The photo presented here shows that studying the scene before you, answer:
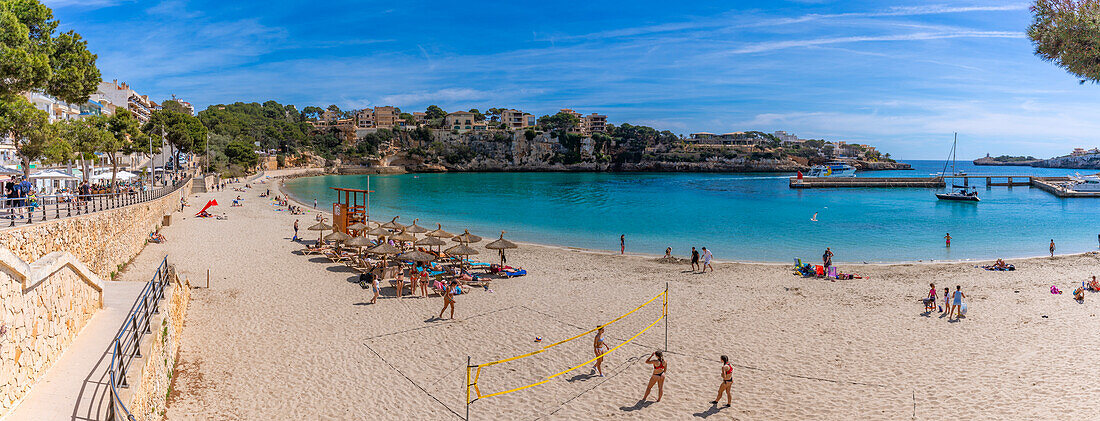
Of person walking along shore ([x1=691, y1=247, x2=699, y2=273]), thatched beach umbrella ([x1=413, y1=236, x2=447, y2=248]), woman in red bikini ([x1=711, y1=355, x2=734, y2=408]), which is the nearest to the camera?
woman in red bikini ([x1=711, y1=355, x2=734, y2=408])

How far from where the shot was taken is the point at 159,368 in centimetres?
812

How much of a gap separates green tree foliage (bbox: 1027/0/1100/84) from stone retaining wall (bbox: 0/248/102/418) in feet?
40.1

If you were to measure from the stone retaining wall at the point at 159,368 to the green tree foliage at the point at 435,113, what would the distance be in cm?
15262

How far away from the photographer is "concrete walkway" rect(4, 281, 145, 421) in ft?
18.4

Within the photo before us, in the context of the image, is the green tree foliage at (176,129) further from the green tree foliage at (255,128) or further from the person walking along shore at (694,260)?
the person walking along shore at (694,260)

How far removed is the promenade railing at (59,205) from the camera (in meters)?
10.9

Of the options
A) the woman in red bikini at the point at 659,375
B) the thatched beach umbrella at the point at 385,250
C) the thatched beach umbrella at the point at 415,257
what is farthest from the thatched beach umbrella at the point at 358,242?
the woman in red bikini at the point at 659,375

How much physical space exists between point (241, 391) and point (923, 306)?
16.8 m

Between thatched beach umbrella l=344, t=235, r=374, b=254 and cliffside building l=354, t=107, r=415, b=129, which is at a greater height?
cliffside building l=354, t=107, r=415, b=129

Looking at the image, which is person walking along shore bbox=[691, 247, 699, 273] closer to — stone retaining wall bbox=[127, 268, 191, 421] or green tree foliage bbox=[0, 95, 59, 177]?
stone retaining wall bbox=[127, 268, 191, 421]

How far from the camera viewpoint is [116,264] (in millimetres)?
15570

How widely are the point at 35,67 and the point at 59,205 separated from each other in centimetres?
791

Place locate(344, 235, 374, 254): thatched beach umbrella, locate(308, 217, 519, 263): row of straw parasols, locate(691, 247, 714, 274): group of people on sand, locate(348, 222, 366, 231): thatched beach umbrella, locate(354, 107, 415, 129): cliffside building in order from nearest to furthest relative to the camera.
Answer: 1. locate(308, 217, 519, 263): row of straw parasols
2. locate(344, 235, 374, 254): thatched beach umbrella
3. locate(691, 247, 714, 274): group of people on sand
4. locate(348, 222, 366, 231): thatched beach umbrella
5. locate(354, 107, 415, 129): cliffside building

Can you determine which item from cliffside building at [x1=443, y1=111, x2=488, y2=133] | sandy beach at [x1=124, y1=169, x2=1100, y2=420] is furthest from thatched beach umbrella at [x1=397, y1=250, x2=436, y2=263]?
cliffside building at [x1=443, y1=111, x2=488, y2=133]
